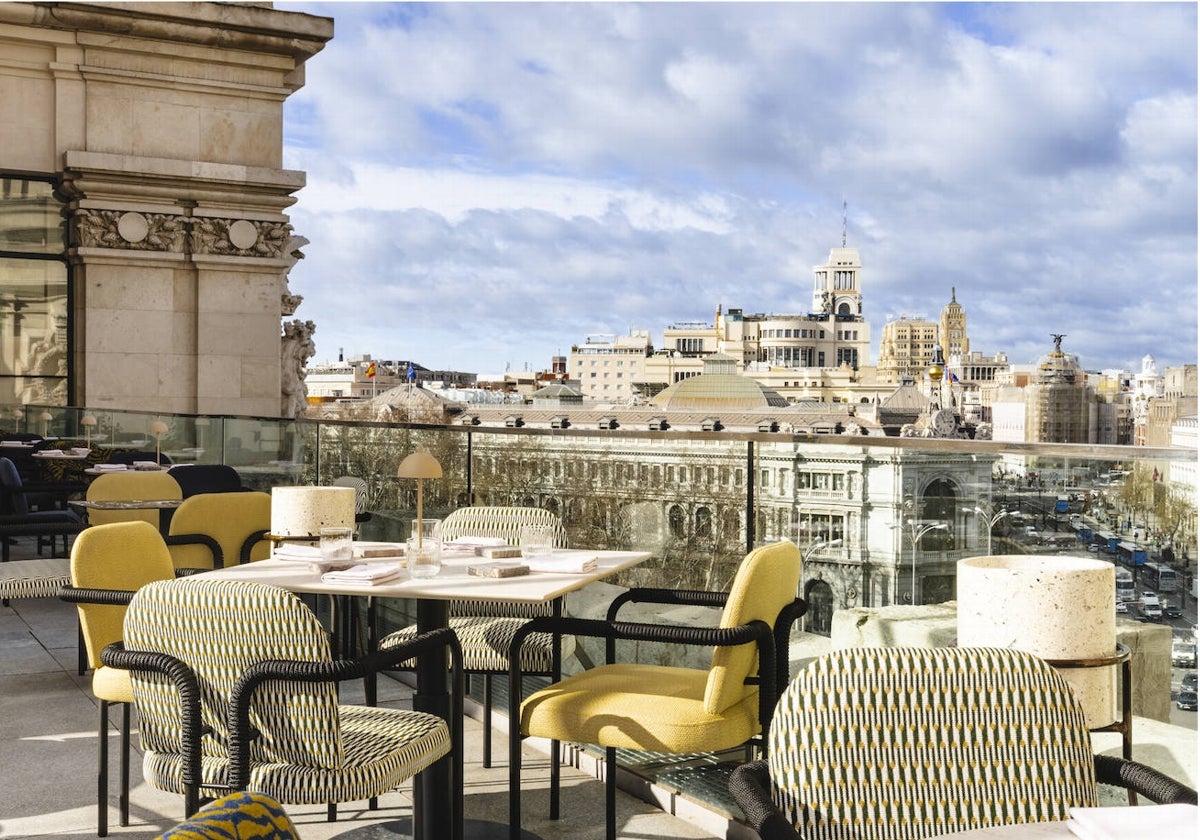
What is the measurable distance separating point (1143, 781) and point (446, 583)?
2046 millimetres

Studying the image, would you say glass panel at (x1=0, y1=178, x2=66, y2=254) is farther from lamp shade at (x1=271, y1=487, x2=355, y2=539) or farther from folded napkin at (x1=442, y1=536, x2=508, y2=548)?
folded napkin at (x1=442, y1=536, x2=508, y2=548)

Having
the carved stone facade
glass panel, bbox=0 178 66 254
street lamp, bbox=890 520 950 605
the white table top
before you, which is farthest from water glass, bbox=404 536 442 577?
glass panel, bbox=0 178 66 254

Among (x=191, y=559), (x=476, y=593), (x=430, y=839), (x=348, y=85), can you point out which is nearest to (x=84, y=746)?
(x=191, y=559)

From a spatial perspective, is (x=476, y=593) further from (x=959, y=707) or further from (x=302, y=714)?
(x=959, y=707)

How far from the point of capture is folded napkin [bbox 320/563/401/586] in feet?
11.8

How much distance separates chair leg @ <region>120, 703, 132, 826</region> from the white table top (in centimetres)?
55

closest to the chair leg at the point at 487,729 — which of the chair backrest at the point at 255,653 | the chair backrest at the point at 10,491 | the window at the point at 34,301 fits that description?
the chair backrest at the point at 255,653

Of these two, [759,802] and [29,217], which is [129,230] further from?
[759,802]

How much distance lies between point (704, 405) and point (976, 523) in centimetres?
12936

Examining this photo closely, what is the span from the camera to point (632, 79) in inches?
7224

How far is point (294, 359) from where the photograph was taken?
1424 cm

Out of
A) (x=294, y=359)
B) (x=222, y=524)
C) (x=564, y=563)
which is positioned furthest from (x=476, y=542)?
(x=294, y=359)

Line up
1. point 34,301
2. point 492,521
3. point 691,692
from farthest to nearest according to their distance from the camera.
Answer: point 34,301, point 492,521, point 691,692

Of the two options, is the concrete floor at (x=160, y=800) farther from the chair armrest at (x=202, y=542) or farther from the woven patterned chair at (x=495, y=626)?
the chair armrest at (x=202, y=542)
